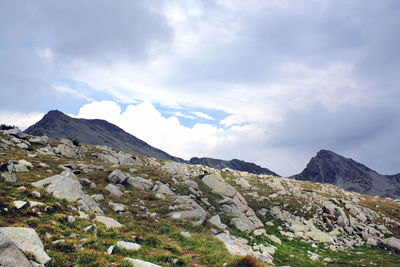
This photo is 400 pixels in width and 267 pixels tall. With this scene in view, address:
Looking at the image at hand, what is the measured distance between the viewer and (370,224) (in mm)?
44062

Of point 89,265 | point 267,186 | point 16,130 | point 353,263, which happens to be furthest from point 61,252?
point 267,186

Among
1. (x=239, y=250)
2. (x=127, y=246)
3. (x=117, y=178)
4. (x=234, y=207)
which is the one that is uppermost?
(x=117, y=178)

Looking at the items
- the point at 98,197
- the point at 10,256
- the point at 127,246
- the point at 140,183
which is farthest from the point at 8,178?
the point at 10,256

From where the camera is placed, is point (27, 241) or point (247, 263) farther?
point (247, 263)

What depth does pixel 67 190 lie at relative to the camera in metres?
19.4

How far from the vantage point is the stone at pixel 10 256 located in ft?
23.4

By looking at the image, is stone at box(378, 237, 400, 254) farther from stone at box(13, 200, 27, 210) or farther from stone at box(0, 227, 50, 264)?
stone at box(13, 200, 27, 210)

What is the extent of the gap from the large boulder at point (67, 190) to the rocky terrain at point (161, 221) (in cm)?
8

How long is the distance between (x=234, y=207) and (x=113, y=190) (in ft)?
66.1

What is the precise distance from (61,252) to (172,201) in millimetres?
19024

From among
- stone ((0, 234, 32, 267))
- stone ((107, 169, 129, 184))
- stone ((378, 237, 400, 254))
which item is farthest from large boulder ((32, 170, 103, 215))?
stone ((378, 237, 400, 254))

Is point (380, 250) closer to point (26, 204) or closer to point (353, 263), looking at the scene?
point (353, 263)

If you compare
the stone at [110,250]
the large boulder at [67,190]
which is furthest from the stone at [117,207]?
the stone at [110,250]

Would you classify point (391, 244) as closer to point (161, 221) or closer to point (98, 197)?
point (161, 221)
